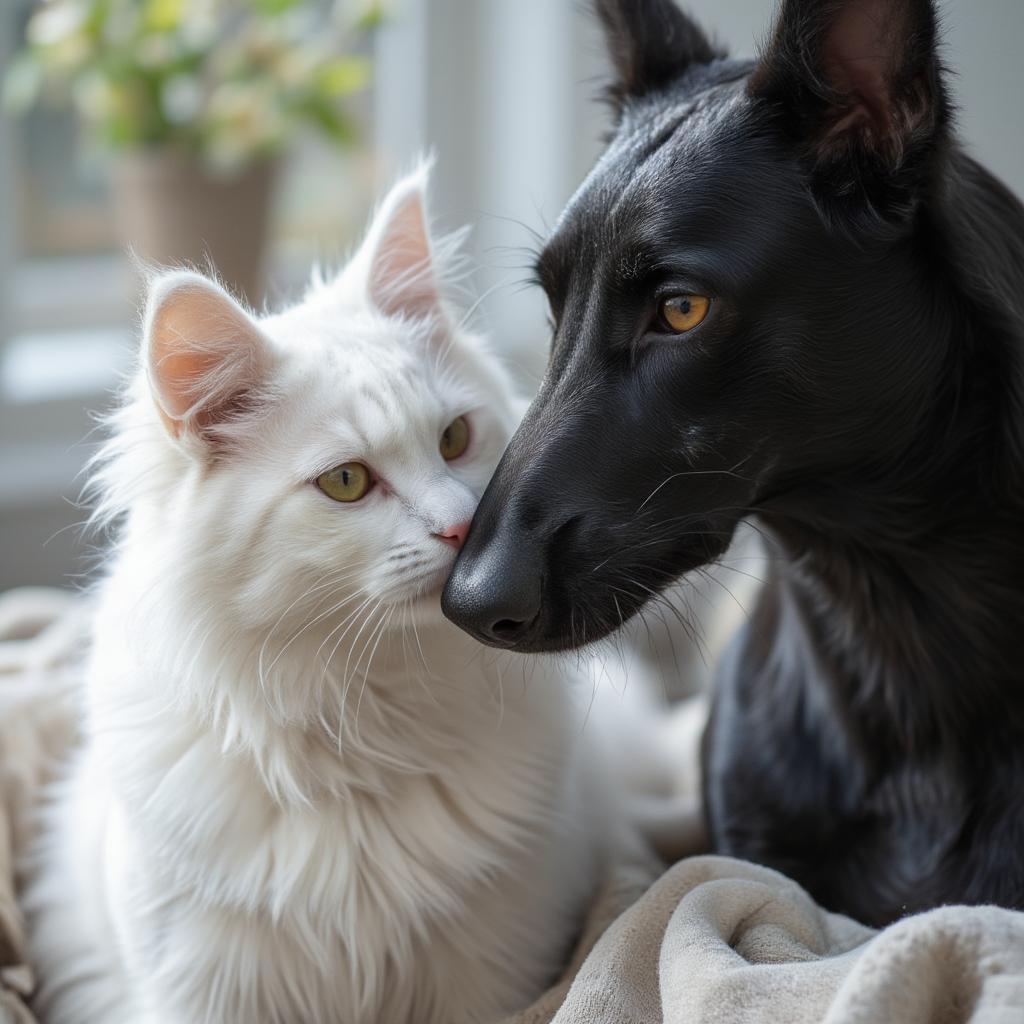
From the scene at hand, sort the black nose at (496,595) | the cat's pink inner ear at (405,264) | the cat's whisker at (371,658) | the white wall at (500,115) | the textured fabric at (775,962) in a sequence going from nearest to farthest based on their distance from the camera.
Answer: the textured fabric at (775,962)
the black nose at (496,595)
the cat's whisker at (371,658)
the cat's pink inner ear at (405,264)
the white wall at (500,115)

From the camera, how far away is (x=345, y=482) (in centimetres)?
116

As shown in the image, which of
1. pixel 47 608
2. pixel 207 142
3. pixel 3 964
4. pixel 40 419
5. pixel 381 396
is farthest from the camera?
pixel 40 419

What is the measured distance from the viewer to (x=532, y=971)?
130 cm

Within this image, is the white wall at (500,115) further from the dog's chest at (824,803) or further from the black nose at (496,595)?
the black nose at (496,595)

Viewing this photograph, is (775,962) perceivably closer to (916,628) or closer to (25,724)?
(916,628)

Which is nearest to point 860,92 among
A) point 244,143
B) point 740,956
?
point 740,956

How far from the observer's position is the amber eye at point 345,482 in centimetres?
115

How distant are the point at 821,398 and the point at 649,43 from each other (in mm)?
459

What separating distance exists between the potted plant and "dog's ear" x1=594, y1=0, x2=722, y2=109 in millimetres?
1312

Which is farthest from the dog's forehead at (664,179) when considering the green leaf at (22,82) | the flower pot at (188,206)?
the green leaf at (22,82)

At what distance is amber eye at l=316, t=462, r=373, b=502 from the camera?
1.15 meters

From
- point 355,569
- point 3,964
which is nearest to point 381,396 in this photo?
point 355,569

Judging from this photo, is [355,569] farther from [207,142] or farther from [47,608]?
[207,142]

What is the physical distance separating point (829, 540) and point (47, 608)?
1330 mm
